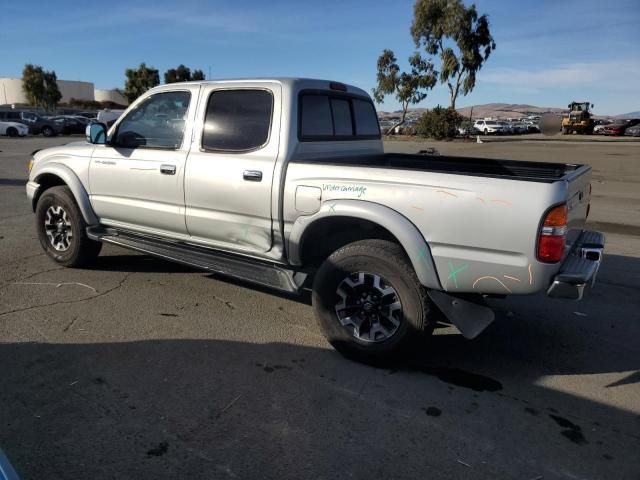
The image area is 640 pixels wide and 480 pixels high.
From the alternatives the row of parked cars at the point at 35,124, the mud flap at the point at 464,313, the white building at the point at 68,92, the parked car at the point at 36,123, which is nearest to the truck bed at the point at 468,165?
the mud flap at the point at 464,313

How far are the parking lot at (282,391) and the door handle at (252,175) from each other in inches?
47.1

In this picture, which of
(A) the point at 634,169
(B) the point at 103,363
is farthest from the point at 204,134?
(A) the point at 634,169

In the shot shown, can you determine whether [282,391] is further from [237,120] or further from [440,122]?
[440,122]

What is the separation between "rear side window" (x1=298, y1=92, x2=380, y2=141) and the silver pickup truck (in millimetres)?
21

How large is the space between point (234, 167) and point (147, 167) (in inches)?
41.6

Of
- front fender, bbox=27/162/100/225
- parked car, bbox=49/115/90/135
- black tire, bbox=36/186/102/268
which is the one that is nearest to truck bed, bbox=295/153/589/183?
front fender, bbox=27/162/100/225

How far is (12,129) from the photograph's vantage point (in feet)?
106

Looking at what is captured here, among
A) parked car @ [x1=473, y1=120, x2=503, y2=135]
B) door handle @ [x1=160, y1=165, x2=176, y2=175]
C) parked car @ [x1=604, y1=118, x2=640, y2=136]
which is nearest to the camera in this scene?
door handle @ [x1=160, y1=165, x2=176, y2=175]

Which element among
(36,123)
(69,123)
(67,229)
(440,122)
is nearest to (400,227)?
(67,229)

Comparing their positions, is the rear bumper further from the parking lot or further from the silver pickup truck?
the parking lot

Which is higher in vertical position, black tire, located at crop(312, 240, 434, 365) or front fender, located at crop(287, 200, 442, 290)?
front fender, located at crop(287, 200, 442, 290)

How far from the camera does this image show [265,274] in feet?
13.5

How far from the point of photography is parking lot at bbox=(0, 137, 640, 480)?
2688 mm

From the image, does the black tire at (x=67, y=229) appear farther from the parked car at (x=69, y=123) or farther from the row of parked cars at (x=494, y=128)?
the row of parked cars at (x=494, y=128)
